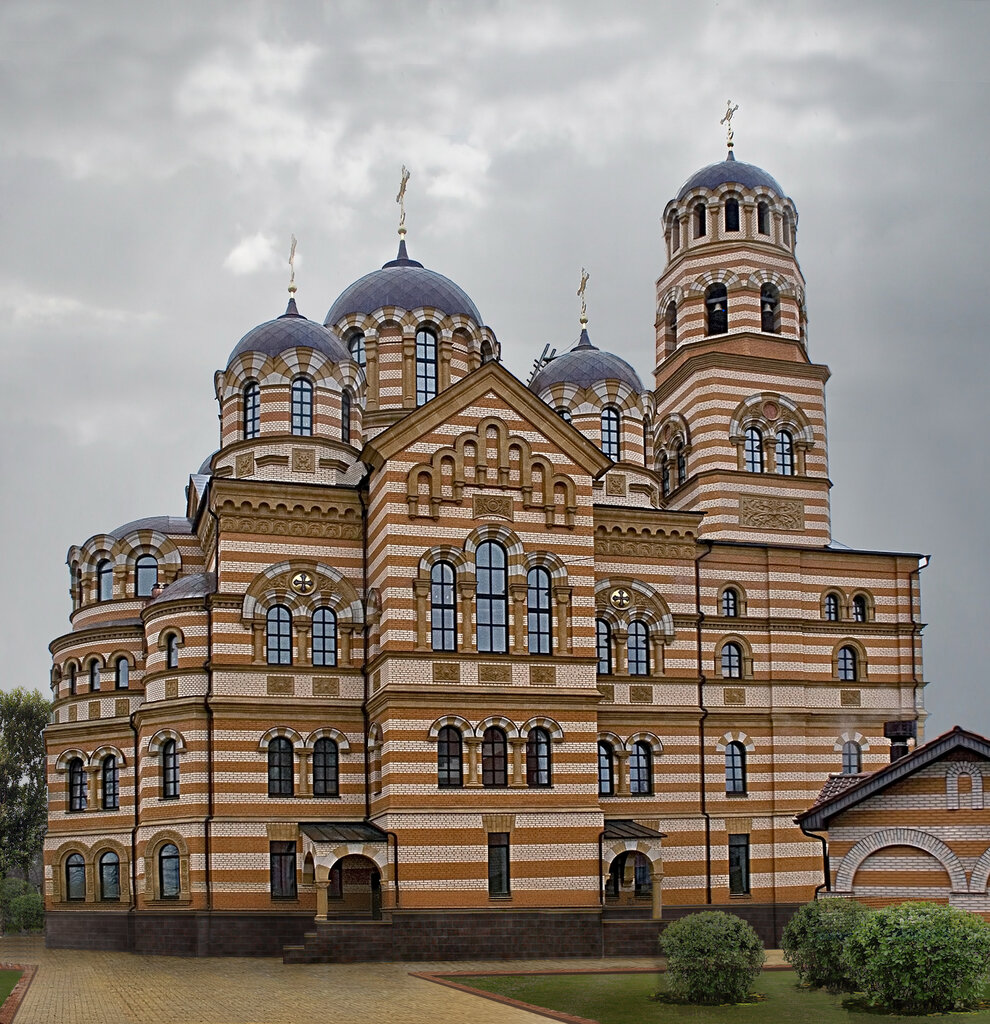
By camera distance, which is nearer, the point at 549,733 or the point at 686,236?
the point at 549,733

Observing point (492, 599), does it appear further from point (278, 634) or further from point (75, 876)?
point (75, 876)

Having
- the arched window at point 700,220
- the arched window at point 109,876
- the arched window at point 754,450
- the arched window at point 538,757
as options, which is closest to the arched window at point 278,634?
the arched window at point 538,757

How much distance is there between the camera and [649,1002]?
2422cm

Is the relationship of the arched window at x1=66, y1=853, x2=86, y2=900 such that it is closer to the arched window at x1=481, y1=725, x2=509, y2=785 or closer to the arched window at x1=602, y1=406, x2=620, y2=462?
the arched window at x1=481, y1=725, x2=509, y2=785

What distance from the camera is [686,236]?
158 ft

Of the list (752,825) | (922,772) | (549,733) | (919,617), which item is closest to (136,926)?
(549,733)

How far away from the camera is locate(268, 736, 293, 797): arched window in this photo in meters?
36.8

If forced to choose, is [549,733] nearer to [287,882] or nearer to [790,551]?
[287,882]

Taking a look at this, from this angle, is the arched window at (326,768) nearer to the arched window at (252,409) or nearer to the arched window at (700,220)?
the arched window at (252,409)

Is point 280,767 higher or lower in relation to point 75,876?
higher

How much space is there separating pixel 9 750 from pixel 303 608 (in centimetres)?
3166

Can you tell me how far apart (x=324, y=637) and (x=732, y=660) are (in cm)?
1237

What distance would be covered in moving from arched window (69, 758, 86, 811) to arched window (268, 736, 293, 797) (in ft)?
25.1

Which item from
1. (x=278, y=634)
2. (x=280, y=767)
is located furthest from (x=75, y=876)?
(x=278, y=634)
